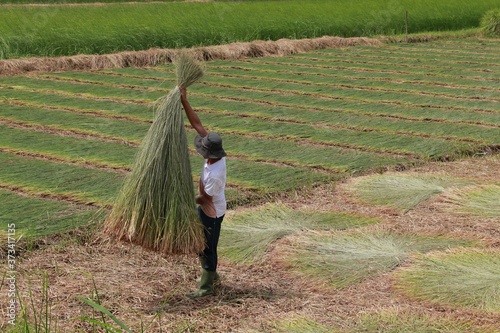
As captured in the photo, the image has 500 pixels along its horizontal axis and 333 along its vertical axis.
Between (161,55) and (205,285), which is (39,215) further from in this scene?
(161,55)

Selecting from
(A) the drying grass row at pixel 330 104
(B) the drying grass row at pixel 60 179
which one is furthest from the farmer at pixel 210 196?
(A) the drying grass row at pixel 330 104

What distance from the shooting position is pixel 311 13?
1941 centimetres

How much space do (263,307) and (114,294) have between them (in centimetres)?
79

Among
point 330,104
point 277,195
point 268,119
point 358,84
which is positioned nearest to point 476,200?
point 277,195

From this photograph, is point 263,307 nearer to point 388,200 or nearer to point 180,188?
point 180,188

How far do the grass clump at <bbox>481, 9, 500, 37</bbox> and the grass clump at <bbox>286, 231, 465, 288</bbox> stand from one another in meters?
15.5

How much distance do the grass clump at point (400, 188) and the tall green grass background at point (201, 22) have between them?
7.94 meters

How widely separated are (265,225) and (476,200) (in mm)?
1654

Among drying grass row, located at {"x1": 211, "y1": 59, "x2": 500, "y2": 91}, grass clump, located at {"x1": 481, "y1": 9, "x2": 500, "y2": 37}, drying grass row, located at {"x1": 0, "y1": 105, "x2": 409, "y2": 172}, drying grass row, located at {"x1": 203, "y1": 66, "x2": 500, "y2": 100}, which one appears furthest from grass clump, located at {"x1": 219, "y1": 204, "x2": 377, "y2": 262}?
grass clump, located at {"x1": 481, "y1": 9, "x2": 500, "y2": 37}

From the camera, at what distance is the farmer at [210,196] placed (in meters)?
4.65

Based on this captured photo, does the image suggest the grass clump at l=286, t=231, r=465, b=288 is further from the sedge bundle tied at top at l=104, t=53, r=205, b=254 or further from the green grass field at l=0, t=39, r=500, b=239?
the green grass field at l=0, t=39, r=500, b=239

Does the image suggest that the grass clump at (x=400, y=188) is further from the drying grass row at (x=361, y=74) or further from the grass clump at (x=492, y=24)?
the grass clump at (x=492, y=24)

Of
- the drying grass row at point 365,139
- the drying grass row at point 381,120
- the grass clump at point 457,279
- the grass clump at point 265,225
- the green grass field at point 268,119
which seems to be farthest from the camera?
the drying grass row at point 381,120

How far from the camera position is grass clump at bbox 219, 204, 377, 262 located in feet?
18.2
